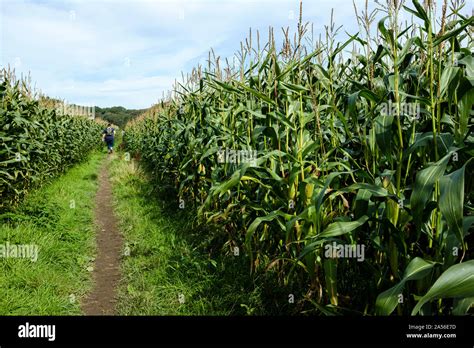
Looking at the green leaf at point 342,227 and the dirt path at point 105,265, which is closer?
the green leaf at point 342,227

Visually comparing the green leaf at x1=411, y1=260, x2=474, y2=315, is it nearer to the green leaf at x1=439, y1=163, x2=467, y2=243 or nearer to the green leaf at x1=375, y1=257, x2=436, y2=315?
the green leaf at x1=439, y1=163, x2=467, y2=243

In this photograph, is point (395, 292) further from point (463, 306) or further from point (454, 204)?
point (454, 204)

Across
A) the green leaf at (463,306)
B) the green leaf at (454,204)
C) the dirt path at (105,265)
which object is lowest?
the dirt path at (105,265)

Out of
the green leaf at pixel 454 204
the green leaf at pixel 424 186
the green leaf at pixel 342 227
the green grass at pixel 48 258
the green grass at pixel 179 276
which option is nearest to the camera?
the green leaf at pixel 454 204

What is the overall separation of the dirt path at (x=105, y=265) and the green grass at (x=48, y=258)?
10 centimetres

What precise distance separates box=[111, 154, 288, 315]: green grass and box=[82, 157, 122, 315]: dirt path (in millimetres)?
122

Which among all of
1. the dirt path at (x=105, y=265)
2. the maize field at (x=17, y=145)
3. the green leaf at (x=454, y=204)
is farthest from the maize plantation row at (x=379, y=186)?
the maize field at (x=17, y=145)

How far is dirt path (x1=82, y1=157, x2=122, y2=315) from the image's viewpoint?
3762mm

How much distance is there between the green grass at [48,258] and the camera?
354cm

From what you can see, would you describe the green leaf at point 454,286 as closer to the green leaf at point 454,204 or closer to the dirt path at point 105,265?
the green leaf at point 454,204

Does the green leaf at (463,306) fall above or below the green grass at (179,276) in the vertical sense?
above

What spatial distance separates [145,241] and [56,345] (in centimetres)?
300

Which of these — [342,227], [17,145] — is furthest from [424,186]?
[17,145]

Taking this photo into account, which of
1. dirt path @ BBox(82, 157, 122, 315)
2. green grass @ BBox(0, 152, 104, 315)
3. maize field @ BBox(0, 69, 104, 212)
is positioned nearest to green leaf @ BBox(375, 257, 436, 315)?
dirt path @ BBox(82, 157, 122, 315)
